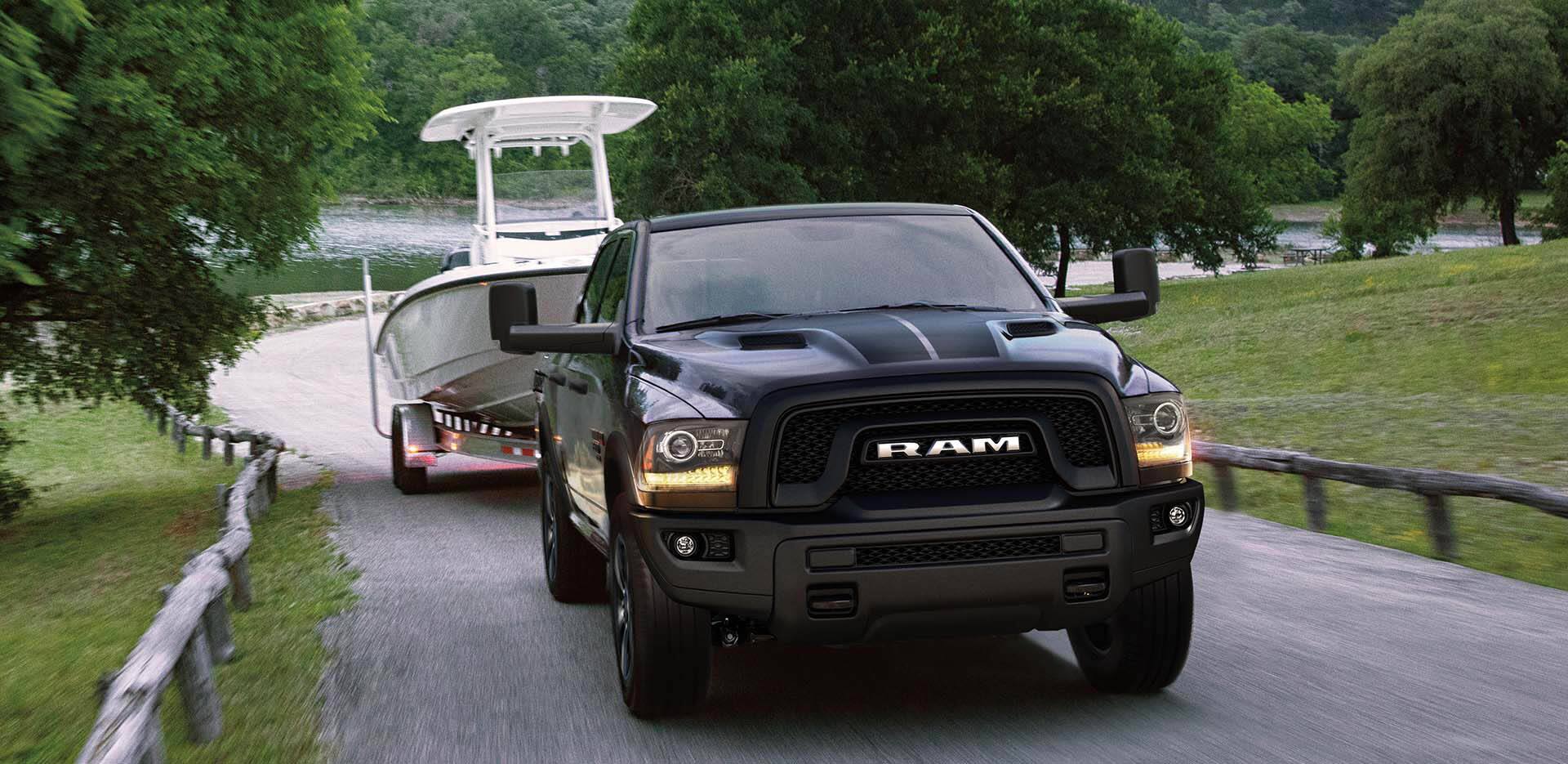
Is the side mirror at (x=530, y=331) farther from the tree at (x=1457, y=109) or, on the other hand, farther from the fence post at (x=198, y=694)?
the tree at (x=1457, y=109)

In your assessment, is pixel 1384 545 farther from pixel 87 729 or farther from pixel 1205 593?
pixel 87 729

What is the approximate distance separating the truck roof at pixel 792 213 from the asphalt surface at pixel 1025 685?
6.42ft

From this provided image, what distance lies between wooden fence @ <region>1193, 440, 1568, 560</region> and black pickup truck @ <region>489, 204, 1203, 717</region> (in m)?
3.96

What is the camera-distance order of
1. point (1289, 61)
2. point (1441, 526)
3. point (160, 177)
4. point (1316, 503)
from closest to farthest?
1. point (1441, 526)
2. point (1316, 503)
3. point (160, 177)
4. point (1289, 61)

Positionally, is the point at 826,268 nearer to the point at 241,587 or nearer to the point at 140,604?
the point at 241,587

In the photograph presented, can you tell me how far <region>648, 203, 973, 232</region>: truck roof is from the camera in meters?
7.19

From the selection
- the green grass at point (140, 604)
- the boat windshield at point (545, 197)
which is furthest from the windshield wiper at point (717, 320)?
the boat windshield at point (545, 197)

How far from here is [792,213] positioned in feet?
23.7

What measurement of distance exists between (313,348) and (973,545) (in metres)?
45.2

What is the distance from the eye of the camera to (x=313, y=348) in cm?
4794

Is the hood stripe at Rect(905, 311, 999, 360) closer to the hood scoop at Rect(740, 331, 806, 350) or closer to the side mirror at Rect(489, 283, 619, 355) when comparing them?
the hood scoop at Rect(740, 331, 806, 350)

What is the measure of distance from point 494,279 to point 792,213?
24.1 ft

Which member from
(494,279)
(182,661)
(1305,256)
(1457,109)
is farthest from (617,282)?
(1305,256)

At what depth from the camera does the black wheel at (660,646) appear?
5.61 metres
